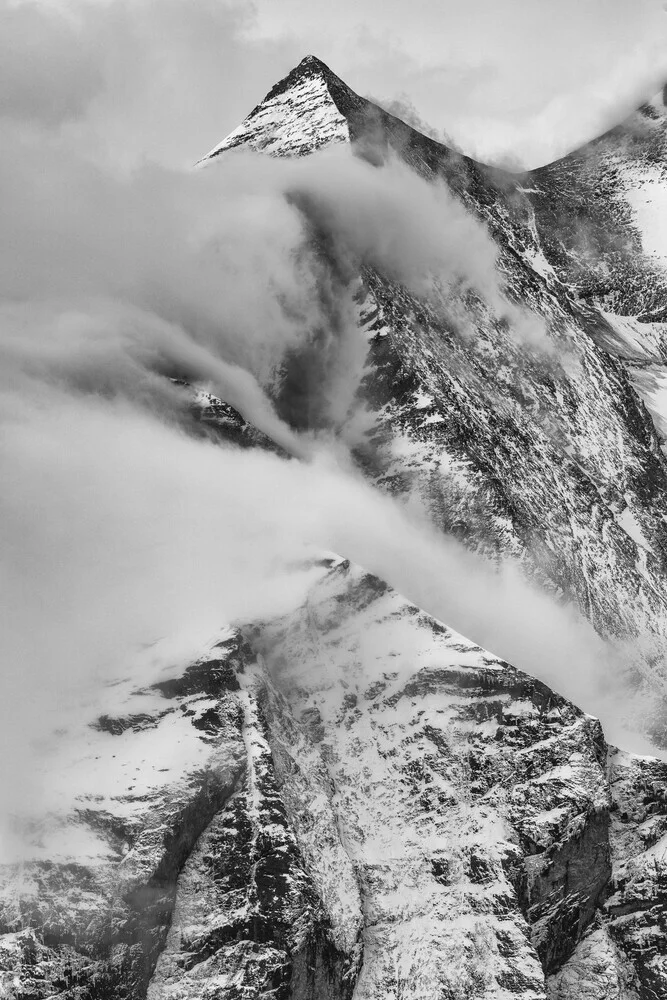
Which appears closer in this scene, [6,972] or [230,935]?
[6,972]

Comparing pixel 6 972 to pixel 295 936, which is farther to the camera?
pixel 295 936

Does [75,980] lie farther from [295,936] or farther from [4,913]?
[295,936]

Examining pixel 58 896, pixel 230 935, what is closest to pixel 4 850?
pixel 58 896

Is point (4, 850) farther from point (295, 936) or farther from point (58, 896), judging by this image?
point (295, 936)

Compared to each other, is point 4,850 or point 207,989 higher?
point 4,850

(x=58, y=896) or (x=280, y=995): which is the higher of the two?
(x=58, y=896)

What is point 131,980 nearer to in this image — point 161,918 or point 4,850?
point 161,918

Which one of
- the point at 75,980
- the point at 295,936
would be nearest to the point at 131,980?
the point at 75,980
